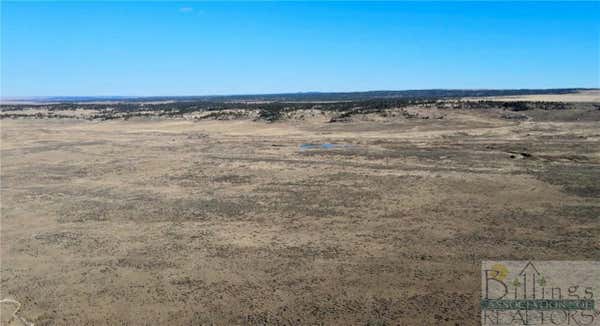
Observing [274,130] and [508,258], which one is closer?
[508,258]

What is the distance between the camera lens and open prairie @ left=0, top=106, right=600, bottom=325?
32.4 ft

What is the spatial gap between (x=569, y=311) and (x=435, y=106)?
2003 inches

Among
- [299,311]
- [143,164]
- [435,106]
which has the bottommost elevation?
[299,311]

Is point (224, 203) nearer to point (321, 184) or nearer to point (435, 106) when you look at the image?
point (321, 184)

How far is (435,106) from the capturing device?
188ft

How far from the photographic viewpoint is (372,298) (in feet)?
32.6

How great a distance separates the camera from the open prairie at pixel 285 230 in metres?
9.89

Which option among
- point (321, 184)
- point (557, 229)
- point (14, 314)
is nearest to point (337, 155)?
point (321, 184)

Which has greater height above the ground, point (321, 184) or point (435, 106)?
point (435, 106)

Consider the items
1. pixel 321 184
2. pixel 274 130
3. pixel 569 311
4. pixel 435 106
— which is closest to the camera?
pixel 569 311

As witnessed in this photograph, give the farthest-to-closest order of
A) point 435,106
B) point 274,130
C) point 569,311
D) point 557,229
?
point 435,106, point 274,130, point 557,229, point 569,311

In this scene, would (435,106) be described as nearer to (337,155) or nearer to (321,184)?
(337,155)

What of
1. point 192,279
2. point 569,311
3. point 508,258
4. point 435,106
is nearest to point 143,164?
point 192,279

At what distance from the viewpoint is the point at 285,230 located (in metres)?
14.3
